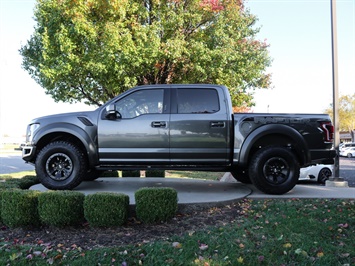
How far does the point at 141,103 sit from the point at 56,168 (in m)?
1.92

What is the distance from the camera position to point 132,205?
197 inches

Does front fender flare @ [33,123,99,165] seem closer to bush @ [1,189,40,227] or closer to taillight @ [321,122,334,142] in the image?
bush @ [1,189,40,227]

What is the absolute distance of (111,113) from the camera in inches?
224

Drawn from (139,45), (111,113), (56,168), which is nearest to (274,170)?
(111,113)

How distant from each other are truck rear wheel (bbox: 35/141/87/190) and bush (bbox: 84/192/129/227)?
1.26 m

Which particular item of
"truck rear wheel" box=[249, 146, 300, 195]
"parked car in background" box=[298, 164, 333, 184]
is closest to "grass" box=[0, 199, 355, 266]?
"truck rear wheel" box=[249, 146, 300, 195]

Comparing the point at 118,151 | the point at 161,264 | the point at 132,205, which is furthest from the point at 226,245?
the point at 118,151

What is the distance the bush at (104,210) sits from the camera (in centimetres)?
454

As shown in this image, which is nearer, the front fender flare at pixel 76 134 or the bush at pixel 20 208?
the bush at pixel 20 208

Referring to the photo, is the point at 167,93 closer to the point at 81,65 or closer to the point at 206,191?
the point at 206,191

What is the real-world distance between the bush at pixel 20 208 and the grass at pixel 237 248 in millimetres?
590

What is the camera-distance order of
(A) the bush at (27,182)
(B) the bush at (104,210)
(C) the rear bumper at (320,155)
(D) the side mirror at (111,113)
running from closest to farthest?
(B) the bush at (104,210) < (D) the side mirror at (111,113) < (C) the rear bumper at (320,155) < (A) the bush at (27,182)

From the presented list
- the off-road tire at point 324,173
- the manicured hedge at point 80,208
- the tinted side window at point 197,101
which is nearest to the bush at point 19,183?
the manicured hedge at point 80,208

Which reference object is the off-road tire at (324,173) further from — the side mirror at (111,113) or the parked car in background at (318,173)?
the side mirror at (111,113)
